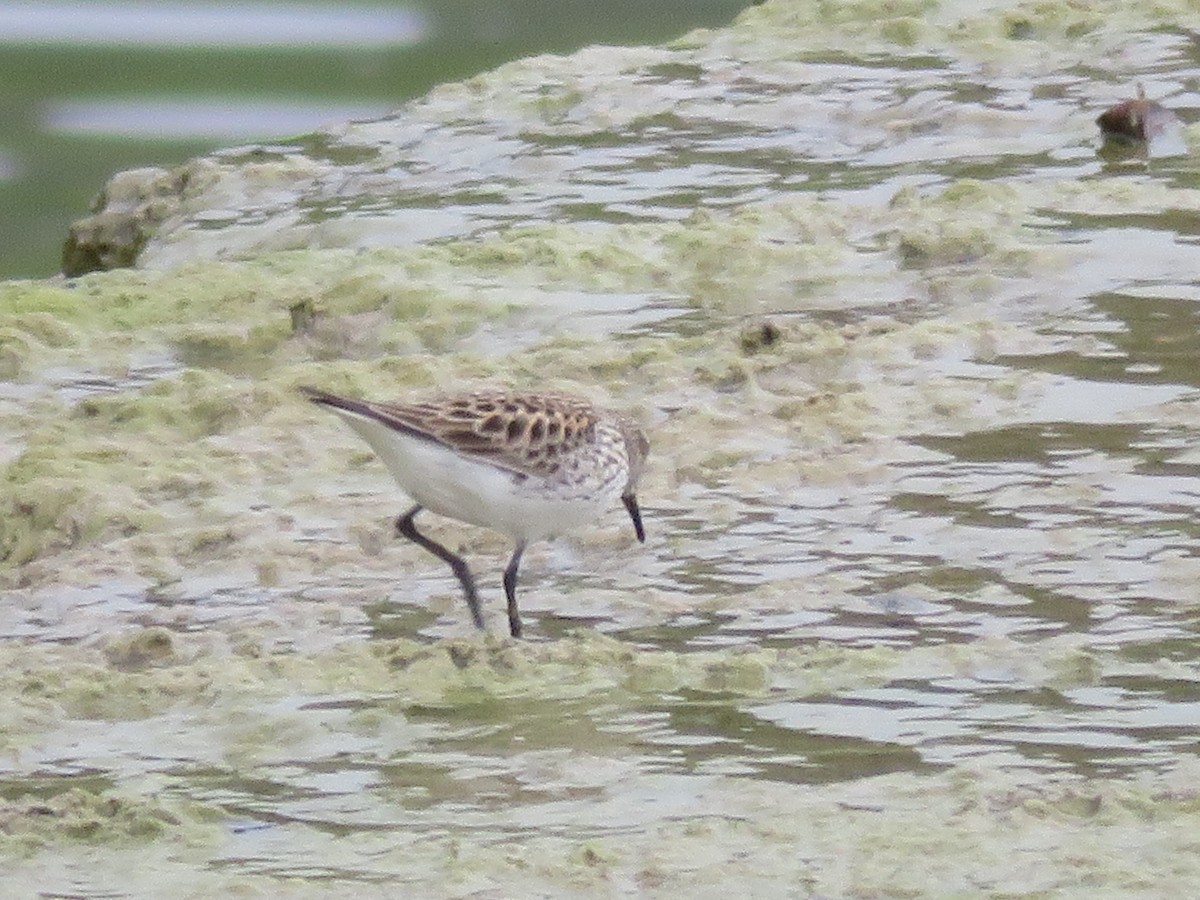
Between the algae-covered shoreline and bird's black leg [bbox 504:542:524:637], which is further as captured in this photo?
bird's black leg [bbox 504:542:524:637]

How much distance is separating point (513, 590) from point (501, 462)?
0.97 ft

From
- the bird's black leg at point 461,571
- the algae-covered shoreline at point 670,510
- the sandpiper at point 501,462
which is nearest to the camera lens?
the algae-covered shoreline at point 670,510

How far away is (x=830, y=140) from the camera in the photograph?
952 centimetres

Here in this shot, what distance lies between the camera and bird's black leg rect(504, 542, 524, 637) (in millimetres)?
5824

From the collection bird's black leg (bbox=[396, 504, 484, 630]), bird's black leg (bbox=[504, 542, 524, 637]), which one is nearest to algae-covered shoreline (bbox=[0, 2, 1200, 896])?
bird's black leg (bbox=[504, 542, 524, 637])

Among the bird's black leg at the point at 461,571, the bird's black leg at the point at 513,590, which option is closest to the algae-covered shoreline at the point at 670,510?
the bird's black leg at the point at 513,590

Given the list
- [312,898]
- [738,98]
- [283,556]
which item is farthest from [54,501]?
[738,98]

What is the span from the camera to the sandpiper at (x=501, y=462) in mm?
5766

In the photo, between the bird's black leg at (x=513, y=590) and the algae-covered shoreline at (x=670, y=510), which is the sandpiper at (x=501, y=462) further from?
the algae-covered shoreline at (x=670, y=510)

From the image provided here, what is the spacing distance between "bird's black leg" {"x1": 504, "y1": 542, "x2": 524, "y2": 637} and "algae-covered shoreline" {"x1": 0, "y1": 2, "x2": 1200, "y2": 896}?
0.06 metres

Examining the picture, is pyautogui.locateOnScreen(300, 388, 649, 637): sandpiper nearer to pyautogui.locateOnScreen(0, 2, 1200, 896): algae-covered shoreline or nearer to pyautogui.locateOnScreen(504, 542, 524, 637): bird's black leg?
pyautogui.locateOnScreen(504, 542, 524, 637): bird's black leg

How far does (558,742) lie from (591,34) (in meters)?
8.65

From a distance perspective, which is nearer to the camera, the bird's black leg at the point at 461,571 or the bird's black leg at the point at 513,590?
the bird's black leg at the point at 513,590

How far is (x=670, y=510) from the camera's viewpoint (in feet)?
21.7
